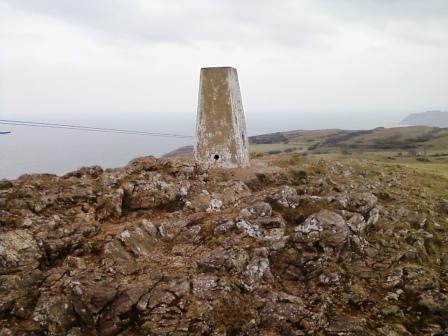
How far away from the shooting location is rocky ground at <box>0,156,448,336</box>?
11844 millimetres

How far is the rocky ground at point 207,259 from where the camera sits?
38.9 ft

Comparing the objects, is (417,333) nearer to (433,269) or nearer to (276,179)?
(433,269)

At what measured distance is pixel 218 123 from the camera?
65.1 feet

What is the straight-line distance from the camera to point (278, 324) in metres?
11.9

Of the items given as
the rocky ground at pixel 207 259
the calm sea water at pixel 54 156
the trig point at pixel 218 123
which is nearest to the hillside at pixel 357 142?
the calm sea water at pixel 54 156

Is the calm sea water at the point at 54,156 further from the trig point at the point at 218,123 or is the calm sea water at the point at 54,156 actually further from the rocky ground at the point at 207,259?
the rocky ground at the point at 207,259

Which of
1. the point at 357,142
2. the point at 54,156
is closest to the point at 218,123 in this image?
the point at 54,156

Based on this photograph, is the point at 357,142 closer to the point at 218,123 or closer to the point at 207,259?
the point at 218,123

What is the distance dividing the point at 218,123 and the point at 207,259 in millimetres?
8078

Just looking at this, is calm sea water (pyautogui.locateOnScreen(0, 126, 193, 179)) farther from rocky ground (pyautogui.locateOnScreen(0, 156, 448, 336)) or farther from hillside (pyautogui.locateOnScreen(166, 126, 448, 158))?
rocky ground (pyautogui.locateOnScreen(0, 156, 448, 336))

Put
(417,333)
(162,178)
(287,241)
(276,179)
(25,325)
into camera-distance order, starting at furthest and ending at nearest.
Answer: (276,179) → (162,178) → (287,241) → (417,333) → (25,325)

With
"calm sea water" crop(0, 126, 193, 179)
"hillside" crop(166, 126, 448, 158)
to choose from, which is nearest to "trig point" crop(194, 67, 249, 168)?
"calm sea water" crop(0, 126, 193, 179)

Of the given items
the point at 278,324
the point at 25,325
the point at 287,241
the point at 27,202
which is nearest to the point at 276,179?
the point at 287,241

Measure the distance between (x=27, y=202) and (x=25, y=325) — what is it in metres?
4.85
